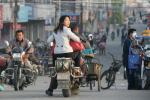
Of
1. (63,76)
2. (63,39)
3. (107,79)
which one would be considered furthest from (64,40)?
(107,79)

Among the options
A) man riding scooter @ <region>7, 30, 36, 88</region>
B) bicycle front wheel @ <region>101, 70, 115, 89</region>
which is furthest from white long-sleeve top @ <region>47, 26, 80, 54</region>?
bicycle front wheel @ <region>101, 70, 115, 89</region>

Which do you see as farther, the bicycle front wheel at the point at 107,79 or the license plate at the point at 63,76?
the bicycle front wheel at the point at 107,79

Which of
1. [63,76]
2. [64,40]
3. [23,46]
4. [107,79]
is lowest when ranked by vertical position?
[107,79]

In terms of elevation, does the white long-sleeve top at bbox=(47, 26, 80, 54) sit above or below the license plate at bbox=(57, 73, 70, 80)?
above

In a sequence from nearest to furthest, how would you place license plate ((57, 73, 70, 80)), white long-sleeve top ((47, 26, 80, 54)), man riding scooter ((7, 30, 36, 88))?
license plate ((57, 73, 70, 80)) < white long-sleeve top ((47, 26, 80, 54)) < man riding scooter ((7, 30, 36, 88))

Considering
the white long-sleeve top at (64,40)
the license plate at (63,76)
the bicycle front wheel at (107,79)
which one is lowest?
the bicycle front wheel at (107,79)

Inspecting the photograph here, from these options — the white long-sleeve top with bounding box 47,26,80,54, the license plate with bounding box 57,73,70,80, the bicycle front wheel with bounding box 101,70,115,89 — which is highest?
the white long-sleeve top with bounding box 47,26,80,54

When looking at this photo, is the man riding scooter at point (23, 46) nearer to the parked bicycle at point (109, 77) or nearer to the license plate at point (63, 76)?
the license plate at point (63, 76)

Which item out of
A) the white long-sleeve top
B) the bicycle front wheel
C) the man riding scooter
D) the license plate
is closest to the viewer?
the license plate

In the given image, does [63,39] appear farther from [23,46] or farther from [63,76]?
[23,46]

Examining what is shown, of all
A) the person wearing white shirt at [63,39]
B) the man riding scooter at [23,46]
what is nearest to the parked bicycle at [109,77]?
the man riding scooter at [23,46]

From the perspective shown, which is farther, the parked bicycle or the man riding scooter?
the parked bicycle

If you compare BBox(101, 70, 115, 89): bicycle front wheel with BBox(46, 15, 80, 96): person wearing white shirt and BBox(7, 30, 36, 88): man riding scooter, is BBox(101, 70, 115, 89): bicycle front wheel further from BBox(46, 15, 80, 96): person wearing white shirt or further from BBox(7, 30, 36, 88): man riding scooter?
BBox(46, 15, 80, 96): person wearing white shirt

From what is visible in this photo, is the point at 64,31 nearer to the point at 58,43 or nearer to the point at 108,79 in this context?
the point at 58,43
